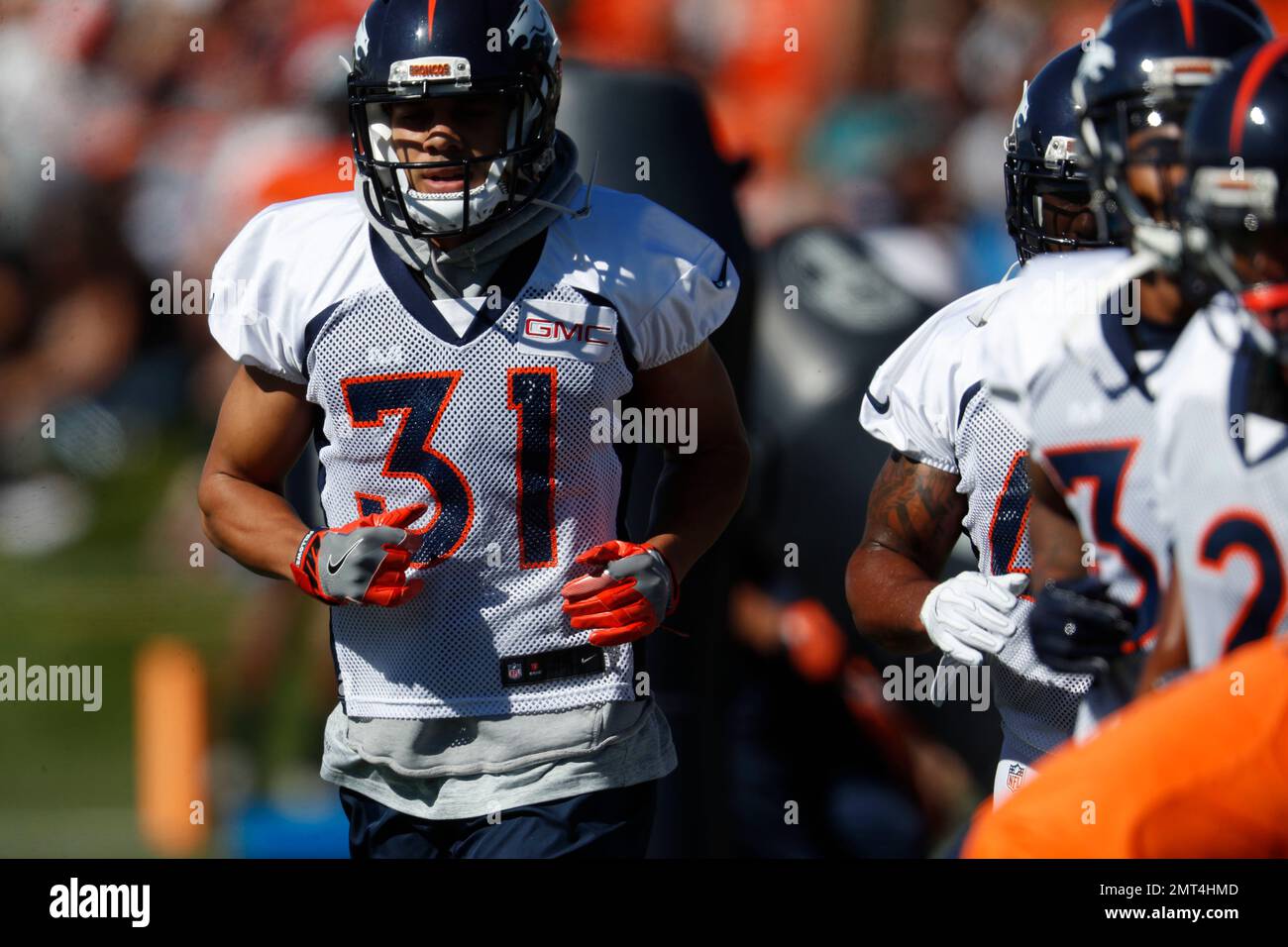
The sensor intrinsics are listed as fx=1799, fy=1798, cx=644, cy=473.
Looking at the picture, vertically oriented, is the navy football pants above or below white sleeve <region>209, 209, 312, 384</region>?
below

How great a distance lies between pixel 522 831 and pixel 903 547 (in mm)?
725

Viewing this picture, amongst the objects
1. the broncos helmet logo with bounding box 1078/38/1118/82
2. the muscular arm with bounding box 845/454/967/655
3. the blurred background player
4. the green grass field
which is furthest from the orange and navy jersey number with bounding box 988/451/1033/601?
the green grass field

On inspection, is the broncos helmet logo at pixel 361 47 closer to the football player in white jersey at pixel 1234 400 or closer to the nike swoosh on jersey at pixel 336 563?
the nike swoosh on jersey at pixel 336 563

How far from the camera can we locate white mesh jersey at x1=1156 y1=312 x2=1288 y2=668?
184 centimetres

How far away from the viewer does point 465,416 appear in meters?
2.42

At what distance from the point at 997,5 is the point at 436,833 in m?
3.71

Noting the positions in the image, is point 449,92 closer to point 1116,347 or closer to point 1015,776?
point 1116,347

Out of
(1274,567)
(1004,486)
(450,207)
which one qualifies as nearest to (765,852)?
(1004,486)

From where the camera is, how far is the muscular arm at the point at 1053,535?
222cm

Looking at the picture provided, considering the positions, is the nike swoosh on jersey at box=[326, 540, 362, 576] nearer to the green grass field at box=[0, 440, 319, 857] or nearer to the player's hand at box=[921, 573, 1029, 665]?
the player's hand at box=[921, 573, 1029, 665]

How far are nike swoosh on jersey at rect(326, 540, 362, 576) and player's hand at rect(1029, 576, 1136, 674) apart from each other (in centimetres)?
86

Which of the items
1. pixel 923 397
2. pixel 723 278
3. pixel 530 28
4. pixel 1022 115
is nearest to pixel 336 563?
pixel 723 278
